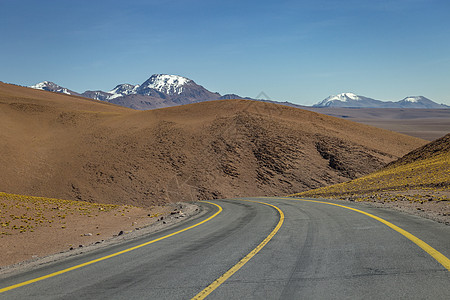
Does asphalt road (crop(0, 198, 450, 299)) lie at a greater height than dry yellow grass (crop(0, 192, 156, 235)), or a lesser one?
greater

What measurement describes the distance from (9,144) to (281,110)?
5808 centimetres

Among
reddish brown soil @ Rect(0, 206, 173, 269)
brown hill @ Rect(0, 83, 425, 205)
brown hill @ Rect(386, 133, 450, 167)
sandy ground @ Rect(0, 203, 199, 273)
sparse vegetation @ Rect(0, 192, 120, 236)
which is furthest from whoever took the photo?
brown hill @ Rect(0, 83, 425, 205)

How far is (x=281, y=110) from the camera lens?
8531 centimetres

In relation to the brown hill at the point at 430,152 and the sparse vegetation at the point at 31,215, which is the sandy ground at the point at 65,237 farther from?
the brown hill at the point at 430,152

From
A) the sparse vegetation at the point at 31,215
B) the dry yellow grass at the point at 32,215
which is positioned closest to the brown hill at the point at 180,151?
the dry yellow grass at the point at 32,215

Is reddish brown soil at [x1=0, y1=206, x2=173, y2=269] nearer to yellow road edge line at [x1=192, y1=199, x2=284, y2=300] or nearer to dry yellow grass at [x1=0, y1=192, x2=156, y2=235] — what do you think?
dry yellow grass at [x1=0, y1=192, x2=156, y2=235]

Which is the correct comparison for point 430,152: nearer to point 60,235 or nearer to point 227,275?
point 60,235

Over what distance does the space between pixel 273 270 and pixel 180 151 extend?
55891 mm

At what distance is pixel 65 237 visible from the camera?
46.3 ft

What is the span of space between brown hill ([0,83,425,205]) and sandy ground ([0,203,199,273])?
28023 mm

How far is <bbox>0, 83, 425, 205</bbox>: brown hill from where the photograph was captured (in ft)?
162

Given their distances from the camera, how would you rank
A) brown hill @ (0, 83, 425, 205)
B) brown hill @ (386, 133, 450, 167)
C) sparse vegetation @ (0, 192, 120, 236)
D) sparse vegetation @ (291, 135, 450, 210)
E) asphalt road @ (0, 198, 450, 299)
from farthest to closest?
brown hill @ (0, 83, 425, 205) → brown hill @ (386, 133, 450, 167) → sparse vegetation @ (291, 135, 450, 210) → sparse vegetation @ (0, 192, 120, 236) → asphalt road @ (0, 198, 450, 299)

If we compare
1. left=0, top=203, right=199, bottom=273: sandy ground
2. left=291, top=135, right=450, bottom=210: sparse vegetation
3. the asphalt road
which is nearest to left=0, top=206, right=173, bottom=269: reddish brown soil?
left=0, top=203, right=199, bottom=273: sandy ground

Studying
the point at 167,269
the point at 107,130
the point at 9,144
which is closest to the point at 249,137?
the point at 107,130
